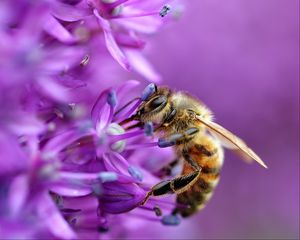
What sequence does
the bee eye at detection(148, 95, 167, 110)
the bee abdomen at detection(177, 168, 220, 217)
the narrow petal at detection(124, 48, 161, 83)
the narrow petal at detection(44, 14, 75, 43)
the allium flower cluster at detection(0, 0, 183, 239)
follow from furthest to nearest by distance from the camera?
the bee abdomen at detection(177, 168, 220, 217)
the narrow petal at detection(124, 48, 161, 83)
the bee eye at detection(148, 95, 167, 110)
the narrow petal at detection(44, 14, 75, 43)
the allium flower cluster at detection(0, 0, 183, 239)

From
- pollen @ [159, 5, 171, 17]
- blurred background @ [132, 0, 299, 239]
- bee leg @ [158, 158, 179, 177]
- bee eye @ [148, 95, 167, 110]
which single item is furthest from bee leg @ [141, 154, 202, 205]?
blurred background @ [132, 0, 299, 239]

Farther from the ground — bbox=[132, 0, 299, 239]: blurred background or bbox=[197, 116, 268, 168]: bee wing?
bbox=[197, 116, 268, 168]: bee wing

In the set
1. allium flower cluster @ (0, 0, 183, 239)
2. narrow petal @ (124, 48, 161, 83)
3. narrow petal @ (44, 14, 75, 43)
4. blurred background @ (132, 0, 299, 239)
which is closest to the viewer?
allium flower cluster @ (0, 0, 183, 239)

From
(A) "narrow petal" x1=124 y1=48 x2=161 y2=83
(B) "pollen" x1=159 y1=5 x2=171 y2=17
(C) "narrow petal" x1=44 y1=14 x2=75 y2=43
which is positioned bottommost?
(A) "narrow petal" x1=124 y1=48 x2=161 y2=83

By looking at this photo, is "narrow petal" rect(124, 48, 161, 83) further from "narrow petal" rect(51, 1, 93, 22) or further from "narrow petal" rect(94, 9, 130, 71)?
"narrow petal" rect(51, 1, 93, 22)

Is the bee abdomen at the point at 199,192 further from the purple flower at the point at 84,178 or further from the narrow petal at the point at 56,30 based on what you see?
the narrow petal at the point at 56,30

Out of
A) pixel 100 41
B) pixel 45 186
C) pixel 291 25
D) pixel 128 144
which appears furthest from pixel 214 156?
pixel 291 25
